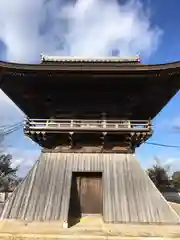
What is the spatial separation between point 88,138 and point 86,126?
886 mm

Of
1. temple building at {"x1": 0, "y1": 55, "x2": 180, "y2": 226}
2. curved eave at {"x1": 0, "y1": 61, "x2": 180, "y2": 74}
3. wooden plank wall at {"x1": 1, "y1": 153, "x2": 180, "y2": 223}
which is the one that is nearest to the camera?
wooden plank wall at {"x1": 1, "y1": 153, "x2": 180, "y2": 223}

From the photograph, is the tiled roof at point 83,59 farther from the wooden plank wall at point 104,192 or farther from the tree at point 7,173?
the tree at point 7,173

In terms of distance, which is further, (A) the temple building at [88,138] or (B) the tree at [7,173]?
(B) the tree at [7,173]

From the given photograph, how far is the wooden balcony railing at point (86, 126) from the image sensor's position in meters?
11.7

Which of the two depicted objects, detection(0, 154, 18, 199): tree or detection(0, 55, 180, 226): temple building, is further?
detection(0, 154, 18, 199): tree

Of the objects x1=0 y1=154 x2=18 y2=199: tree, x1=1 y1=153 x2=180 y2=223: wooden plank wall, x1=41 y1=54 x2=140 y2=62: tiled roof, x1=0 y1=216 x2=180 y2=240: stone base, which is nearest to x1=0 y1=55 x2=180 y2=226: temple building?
x1=1 y1=153 x2=180 y2=223: wooden plank wall

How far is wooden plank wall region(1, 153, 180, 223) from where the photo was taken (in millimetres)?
10242

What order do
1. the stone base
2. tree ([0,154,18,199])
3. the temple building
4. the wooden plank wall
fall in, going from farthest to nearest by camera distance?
1. tree ([0,154,18,199])
2. the temple building
3. the wooden plank wall
4. the stone base

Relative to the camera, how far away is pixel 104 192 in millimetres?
10977

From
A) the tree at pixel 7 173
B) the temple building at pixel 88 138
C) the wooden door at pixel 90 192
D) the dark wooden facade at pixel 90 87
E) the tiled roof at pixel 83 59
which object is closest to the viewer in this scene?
the temple building at pixel 88 138

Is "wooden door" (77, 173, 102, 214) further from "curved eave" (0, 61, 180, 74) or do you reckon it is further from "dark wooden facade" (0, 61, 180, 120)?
"curved eave" (0, 61, 180, 74)

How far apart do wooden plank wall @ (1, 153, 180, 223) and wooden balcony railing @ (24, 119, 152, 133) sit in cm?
153

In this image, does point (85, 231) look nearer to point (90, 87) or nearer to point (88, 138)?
point (88, 138)

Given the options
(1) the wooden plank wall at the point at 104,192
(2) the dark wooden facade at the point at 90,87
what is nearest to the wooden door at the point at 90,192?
(1) the wooden plank wall at the point at 104,192
